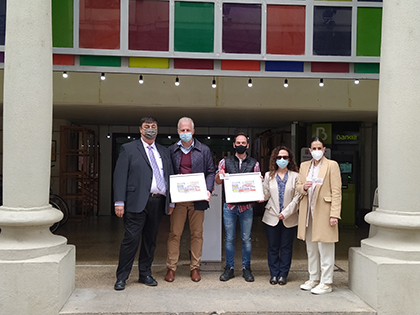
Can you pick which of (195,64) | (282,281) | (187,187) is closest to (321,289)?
(282,281)

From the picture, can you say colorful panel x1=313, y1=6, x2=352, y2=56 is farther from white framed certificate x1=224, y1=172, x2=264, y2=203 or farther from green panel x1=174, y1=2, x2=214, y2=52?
white framed certificate x1=224, y1=172, x2=264, y2=203

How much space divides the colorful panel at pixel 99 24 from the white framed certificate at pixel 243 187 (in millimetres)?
2549

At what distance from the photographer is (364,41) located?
6199 mm

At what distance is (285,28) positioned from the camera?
6121 mm

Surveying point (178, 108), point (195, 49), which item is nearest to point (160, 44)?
point (195, 49)

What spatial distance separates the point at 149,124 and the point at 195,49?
1.62 meters

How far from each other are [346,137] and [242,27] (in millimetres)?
5682

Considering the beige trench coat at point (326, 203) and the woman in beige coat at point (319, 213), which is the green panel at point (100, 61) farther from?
the beige trench coat at point (326, 203)

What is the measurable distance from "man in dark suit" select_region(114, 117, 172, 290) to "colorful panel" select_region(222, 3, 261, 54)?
1995mm

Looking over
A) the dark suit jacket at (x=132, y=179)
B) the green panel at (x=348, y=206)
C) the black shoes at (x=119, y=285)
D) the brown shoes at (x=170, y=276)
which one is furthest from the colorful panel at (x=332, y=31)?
the green panel at (x=348, y=206)

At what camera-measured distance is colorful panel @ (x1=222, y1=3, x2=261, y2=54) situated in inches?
239

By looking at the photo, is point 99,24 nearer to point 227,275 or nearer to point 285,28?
point 285,28

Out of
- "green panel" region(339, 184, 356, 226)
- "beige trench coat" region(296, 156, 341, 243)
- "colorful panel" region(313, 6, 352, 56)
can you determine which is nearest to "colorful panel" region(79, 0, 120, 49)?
"colorful panel" region(313, 6, 352, 56)

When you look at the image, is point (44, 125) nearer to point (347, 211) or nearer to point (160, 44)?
point (160, 44)
